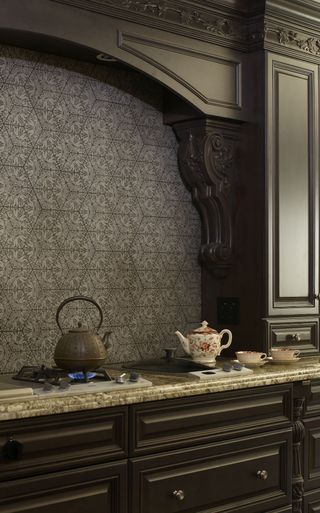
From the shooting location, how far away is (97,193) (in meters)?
3.32

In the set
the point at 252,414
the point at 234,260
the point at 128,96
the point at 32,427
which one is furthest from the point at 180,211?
the point at 32,427

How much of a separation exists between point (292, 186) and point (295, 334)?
0.65 m

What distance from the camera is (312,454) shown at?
3271 millimetres

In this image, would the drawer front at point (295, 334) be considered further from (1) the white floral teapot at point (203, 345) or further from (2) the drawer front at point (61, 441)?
(2) the drawer front at point (61, 441)

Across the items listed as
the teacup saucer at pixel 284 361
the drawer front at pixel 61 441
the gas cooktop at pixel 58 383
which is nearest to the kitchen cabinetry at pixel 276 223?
the teacup saucer at pixel 284 361

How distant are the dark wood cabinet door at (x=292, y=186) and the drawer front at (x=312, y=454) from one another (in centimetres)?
49

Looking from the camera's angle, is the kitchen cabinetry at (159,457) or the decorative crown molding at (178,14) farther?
the decorative crown molding at (178,14)

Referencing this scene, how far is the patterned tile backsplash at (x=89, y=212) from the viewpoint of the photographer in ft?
9.98

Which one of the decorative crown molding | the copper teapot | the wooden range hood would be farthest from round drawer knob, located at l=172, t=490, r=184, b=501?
the decorative crown molding

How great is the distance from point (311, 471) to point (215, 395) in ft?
2.41

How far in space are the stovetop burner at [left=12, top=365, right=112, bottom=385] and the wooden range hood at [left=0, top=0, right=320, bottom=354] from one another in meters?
0.95

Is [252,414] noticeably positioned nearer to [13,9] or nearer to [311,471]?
[311,471]

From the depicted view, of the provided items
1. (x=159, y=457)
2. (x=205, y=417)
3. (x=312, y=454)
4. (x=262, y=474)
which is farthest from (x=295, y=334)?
(x=159, y=457)

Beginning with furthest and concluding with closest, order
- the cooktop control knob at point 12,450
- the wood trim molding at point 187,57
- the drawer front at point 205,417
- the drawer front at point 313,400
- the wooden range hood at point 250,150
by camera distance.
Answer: the wooden range hood at point 250,150 < the drawer front at point 313,400 < the wood trim molding at point 187,57 < the drawer front at point 205,417 < the cooktop control knob at point 12,450
